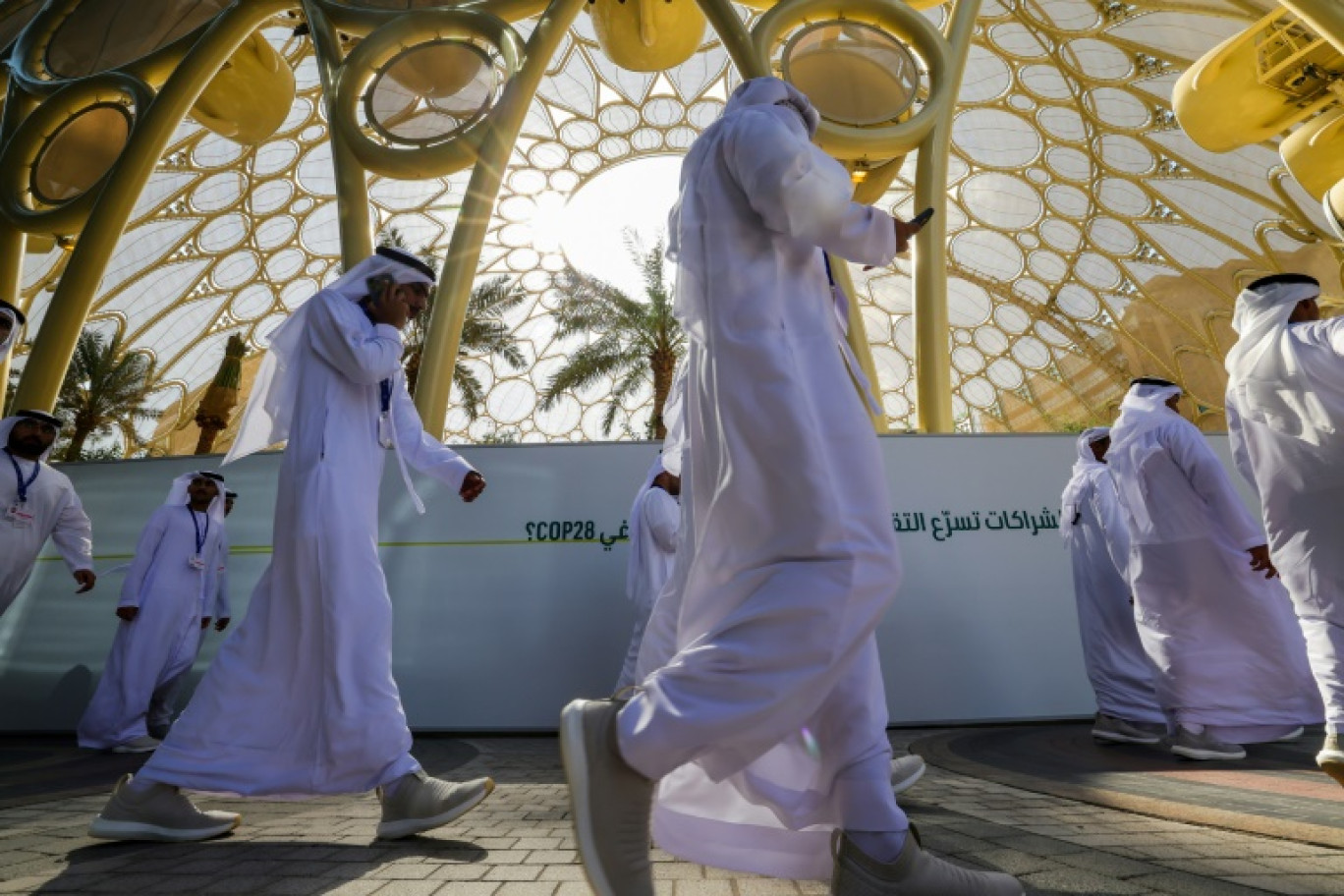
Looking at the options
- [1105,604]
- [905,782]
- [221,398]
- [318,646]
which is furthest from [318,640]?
[221,398]

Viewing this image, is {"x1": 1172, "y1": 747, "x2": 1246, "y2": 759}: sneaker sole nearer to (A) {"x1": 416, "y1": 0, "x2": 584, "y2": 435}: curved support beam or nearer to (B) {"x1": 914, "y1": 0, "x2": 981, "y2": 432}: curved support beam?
(B) {"x1": 914, "y1": 0, "x2": 981, "y2": 432}: curved support beam

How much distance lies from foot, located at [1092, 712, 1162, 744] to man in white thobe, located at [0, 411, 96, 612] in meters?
6.67

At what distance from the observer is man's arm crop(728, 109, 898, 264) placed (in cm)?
188

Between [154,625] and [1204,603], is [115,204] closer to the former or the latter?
[154,625]

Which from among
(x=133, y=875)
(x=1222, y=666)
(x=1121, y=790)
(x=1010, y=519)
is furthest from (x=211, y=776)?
(x=1010, y=519)

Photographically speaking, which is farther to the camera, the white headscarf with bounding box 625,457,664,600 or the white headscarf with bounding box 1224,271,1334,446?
the white headscarf with bounding box 625,457,664,600

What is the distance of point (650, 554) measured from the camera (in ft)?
20.2

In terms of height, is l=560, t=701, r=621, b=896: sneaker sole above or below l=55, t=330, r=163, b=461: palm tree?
below

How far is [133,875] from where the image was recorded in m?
2.09

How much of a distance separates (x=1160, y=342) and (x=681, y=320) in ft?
102

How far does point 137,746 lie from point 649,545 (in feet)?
13.1

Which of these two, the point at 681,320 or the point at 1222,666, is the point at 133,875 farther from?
the point at 1222,666

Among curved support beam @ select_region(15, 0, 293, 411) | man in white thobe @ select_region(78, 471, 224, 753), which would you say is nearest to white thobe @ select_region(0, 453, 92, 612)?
man in white thobe @ select_region(78, 471, 224, 753)

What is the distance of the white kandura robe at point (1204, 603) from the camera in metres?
4.77
